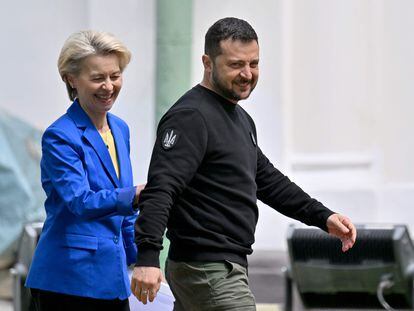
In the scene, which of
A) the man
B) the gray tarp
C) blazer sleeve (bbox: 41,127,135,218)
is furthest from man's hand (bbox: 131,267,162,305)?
the gray tarp

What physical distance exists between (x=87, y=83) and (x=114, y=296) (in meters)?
0.70

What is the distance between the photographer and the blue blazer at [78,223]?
4309 mm

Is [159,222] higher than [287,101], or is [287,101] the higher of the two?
[159,222]

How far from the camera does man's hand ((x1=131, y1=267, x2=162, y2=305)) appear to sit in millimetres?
3965

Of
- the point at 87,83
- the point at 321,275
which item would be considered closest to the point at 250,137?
the point at 87,83

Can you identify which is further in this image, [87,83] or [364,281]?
[364,281]

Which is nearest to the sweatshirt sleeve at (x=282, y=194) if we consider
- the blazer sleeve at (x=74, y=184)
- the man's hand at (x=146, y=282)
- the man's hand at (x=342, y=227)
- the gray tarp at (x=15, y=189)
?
the man's hand at (x=342, y=227)

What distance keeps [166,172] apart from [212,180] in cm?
19

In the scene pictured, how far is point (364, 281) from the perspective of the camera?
702 cm

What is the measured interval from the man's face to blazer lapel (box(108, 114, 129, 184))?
0.44 meters

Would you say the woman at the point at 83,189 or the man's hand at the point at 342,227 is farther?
the man's hand at the point at 342,227

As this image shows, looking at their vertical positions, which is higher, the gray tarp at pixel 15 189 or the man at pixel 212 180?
the man at pixel 212 180

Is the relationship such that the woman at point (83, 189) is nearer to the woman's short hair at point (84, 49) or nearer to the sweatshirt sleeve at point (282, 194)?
the woman's short hair at point (84, 49)

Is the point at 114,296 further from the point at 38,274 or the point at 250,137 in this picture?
the point at 250,137
